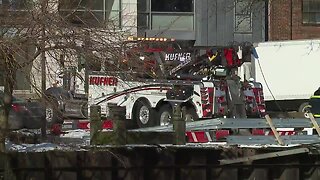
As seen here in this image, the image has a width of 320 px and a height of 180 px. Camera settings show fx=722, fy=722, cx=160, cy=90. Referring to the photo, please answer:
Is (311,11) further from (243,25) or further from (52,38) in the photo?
(52,38)

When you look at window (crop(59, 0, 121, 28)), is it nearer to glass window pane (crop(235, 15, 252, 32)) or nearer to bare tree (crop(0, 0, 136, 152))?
bare tree (crop(0, 0, 136, 152))

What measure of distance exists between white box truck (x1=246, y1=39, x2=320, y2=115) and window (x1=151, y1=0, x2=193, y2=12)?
875 cm

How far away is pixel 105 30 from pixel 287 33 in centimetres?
3291

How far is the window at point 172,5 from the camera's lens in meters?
39.2

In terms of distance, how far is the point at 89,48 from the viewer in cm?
859

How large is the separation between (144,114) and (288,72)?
9.18 metres

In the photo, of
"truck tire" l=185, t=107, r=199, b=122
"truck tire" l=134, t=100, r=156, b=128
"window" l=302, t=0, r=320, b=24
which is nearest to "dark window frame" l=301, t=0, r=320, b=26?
"window" l=302, t=0, r=320, b=24

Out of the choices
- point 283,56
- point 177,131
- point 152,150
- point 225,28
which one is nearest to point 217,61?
point 283,56

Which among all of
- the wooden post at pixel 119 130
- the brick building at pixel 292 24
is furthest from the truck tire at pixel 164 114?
the brick building at pixel 292 24

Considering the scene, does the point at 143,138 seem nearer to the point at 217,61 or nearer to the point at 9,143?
the point at 9,143

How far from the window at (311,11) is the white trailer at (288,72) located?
9910 mm

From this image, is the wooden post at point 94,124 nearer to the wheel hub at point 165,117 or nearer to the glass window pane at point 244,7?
the wheel hub at point 165,117

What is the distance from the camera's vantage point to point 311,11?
41156mm

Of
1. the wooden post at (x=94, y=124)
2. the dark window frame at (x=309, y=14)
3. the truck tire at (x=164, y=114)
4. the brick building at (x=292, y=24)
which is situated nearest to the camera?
the wooden post at (x=94, y=124)
